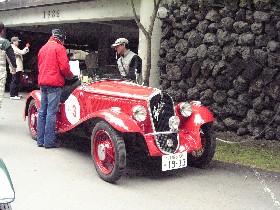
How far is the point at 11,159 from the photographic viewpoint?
6270 millimetres

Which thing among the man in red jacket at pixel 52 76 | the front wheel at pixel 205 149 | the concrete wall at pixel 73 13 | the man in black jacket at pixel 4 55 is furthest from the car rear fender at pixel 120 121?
the concrete wall at pixel 73 13

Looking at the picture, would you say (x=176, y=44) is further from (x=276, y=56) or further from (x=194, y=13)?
(x=276, y=56)

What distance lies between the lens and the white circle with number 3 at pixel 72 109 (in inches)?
259

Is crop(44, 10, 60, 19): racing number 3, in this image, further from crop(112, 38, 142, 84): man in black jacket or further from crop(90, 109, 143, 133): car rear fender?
crop(90, 109, 143, 133): car rear fender

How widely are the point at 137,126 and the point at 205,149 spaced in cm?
132

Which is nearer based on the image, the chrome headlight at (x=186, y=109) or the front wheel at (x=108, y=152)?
the front wheel at (x=108, y=152)

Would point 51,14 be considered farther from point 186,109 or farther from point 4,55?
point 186,109

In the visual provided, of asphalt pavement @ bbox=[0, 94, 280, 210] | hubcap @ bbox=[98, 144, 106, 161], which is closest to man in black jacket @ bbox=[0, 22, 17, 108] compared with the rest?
asphalt pavement @ bbox=[0, 94, 280, 210]

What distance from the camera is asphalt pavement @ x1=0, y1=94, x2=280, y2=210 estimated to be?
15.0 feet

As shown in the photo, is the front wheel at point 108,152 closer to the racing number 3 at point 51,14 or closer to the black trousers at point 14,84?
the black trousers at point 14,84

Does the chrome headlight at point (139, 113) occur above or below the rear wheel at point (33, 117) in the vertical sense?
above

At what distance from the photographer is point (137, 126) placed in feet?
17.2

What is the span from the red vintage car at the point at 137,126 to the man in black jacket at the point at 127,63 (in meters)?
0.28

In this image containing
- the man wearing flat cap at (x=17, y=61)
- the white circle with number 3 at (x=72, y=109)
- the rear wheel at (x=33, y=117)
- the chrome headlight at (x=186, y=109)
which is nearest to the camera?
the chrome headlight at (x=186, y=109)
